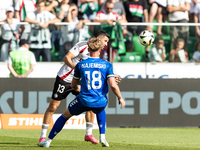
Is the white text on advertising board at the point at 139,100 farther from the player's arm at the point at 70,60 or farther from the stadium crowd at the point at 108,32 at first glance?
the player's arm at the point at 70,60

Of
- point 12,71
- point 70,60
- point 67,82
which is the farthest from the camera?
point 12,71

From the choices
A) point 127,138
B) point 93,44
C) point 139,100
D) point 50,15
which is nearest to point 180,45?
point 139,100

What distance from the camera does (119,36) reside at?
10.9 meters

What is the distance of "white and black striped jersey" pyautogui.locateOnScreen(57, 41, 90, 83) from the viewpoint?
7.19 metres

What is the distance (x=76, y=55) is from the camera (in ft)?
23.6

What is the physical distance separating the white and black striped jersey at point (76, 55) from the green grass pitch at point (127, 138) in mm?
1286

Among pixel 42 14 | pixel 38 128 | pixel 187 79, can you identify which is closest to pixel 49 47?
pixel 42 14

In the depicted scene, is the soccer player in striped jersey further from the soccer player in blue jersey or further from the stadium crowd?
the stadium crowd

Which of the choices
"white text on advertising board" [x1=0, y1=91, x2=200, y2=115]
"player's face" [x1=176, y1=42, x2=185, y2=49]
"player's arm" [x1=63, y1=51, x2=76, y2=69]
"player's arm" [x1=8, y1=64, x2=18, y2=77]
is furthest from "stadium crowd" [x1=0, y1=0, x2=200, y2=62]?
"player's arm" [x1=63, y1=51, x2=76, y2=69]

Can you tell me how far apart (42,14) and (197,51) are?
4.71 meters

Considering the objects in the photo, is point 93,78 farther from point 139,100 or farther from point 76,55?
point 139,100

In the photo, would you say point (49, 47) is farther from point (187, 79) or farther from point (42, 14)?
point (187, 79)

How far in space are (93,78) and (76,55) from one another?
1.24 metres

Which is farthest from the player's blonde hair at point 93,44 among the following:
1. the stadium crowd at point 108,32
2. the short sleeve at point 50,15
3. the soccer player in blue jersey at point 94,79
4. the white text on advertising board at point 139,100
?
the short sleeve at point 50,15
